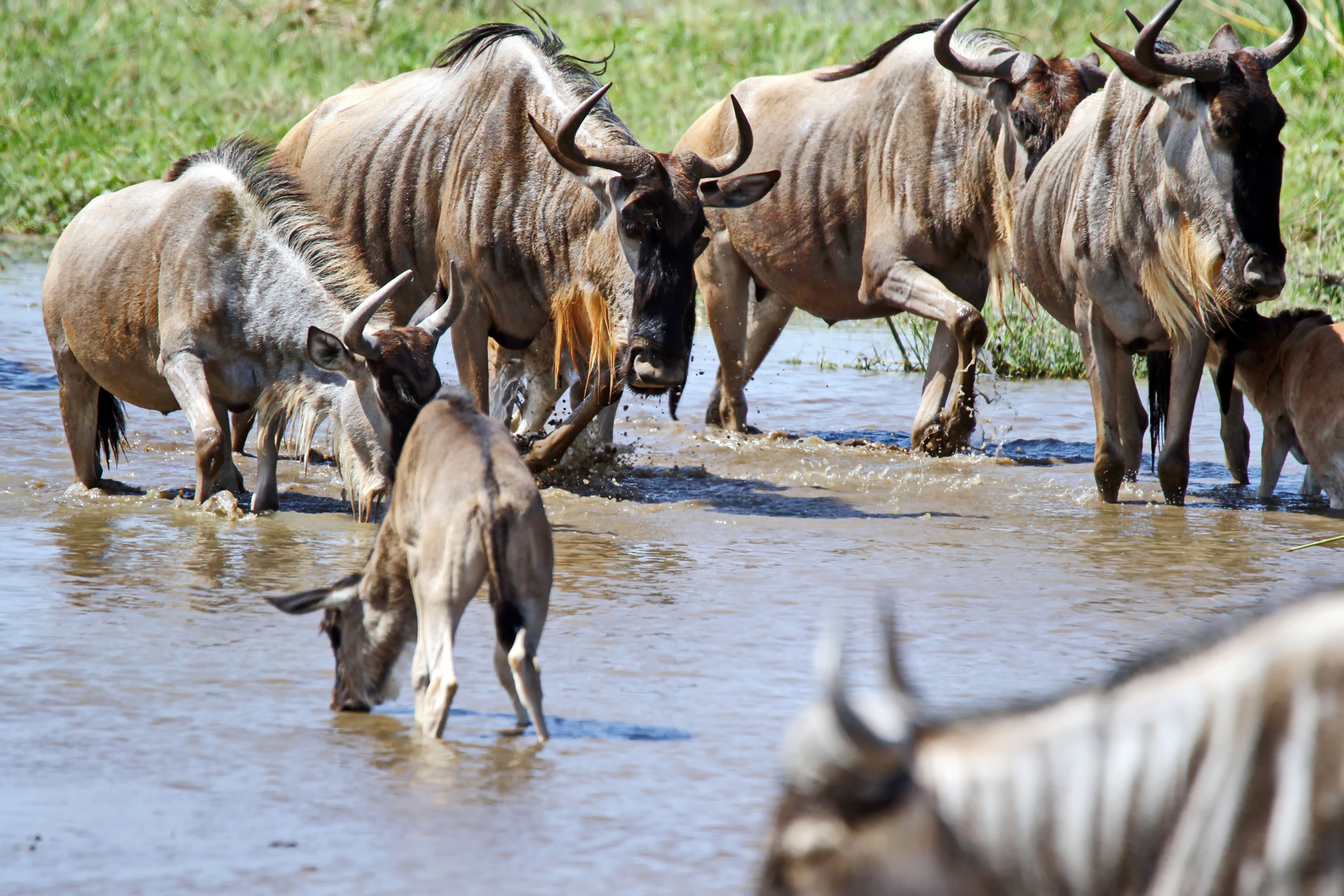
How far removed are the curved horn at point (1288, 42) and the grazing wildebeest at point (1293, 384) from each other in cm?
116

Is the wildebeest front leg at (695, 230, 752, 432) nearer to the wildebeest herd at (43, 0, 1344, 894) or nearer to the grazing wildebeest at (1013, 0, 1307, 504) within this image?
the wildebeest herd at (43, 0, 1344, 894)

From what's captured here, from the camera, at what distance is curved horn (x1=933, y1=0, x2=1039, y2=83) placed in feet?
28.1

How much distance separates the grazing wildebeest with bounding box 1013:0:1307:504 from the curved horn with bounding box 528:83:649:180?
2.08 meters

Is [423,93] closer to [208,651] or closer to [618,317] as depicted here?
→ [618,317]

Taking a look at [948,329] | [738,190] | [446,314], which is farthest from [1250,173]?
[446,314]

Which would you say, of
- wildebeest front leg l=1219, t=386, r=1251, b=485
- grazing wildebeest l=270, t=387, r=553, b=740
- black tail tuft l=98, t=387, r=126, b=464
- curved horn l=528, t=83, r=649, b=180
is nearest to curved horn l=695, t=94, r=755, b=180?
curved horn l=528, t=83, r=649, b=180

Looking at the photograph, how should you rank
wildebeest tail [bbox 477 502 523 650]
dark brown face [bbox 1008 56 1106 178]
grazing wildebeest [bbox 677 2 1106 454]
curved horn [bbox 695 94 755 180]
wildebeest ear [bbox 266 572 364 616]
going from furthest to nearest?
1. grazing wildebeest [bbox 677 2 1106 454]
2. dark brown face [bbox 1008 56 1106 178]
3. curved horn [bbox 695 94 755 180]
4. wildebeest ear [bbox 266 572 364 616]
5. wildebeest tail [bbox 477 502 523 650]

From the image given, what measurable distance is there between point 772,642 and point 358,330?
83.0 inches

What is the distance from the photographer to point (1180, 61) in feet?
23.5

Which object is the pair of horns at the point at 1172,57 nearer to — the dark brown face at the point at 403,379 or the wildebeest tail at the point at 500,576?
the dark brown face at the point at 403,379

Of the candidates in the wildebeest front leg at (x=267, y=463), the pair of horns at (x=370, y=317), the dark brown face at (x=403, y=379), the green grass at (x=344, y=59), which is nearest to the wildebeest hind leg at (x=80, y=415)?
the wildebeest front leg at (x=267, y=463)

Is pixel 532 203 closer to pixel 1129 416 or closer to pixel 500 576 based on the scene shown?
pixel 1129 416

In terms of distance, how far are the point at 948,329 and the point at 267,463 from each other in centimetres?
368

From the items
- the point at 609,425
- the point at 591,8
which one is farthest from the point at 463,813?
the point at 591,8
